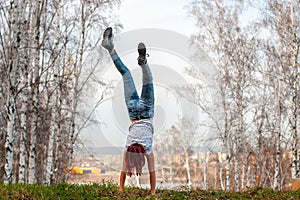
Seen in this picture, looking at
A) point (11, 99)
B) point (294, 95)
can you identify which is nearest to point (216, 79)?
point (294, 95)

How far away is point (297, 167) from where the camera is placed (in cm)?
1198

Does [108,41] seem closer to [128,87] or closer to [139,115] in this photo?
[128,87]

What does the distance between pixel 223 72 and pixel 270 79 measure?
237cm

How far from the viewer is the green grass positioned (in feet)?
20.4

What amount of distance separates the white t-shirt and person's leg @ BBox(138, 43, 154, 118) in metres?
0.12

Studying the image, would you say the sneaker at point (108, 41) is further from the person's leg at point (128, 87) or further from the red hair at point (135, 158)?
the red hair at point (135, 158)

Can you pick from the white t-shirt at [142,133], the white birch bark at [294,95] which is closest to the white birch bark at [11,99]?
the white t-shirt at [142,133]

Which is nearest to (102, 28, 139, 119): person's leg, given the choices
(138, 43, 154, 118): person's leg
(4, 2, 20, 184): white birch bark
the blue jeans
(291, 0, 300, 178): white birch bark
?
the blue jeans

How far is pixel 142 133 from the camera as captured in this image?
234 inches

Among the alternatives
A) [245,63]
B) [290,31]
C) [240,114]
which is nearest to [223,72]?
[245,63]

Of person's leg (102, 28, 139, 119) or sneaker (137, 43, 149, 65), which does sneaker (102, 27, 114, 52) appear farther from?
sneaker (137, 43, 149, 65)

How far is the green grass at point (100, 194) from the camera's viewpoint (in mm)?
6207

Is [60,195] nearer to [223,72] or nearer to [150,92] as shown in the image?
[150,92]

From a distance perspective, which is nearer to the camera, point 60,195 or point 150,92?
point 150,92
